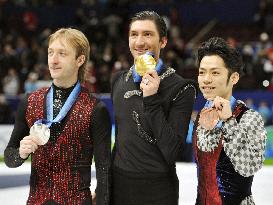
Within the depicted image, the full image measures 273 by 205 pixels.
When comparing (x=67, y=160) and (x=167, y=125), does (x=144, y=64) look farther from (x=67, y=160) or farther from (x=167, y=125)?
(x=67, y=160)

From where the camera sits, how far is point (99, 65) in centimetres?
1431

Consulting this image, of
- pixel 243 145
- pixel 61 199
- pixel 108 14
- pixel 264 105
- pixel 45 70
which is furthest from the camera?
pixel 108 14

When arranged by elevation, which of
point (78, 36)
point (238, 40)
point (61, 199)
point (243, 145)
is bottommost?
point (61, 199)

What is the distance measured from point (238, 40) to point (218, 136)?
45.9 feet

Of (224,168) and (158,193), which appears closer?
(224,168)

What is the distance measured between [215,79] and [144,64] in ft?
1.17

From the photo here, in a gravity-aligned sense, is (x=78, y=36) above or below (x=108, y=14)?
below

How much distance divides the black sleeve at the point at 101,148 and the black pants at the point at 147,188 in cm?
12

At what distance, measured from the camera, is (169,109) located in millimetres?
3180

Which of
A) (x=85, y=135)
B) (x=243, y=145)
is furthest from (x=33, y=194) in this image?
(x=243, y=145)

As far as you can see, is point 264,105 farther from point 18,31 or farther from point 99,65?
point 18,31

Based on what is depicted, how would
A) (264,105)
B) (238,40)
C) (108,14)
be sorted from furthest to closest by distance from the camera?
(108,14)
(238,40)
(264,105)

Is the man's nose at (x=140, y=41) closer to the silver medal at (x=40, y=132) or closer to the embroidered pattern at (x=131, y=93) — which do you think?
the embroidered pattern at (x=131, y=93)

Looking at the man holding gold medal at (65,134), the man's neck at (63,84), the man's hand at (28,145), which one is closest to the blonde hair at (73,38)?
the man holding gold medal at (65,134)
